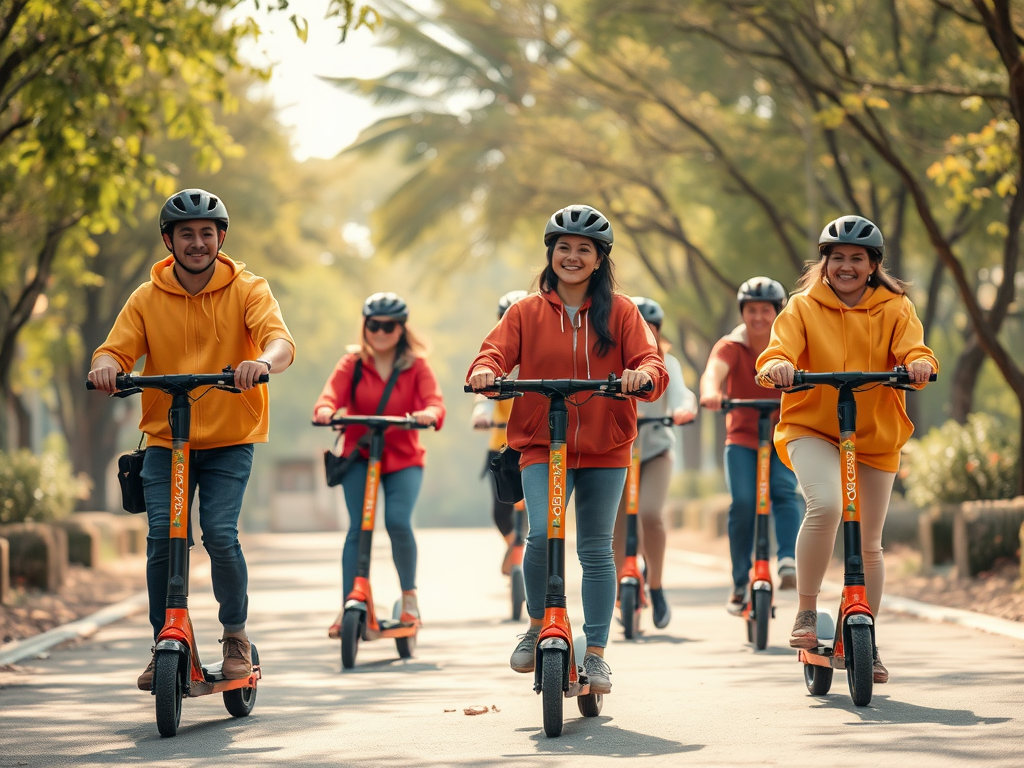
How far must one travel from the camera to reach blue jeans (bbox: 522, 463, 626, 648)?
6.66 m

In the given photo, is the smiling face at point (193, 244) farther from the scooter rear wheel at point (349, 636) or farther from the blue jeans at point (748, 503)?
the blue jeans at point (748, 503)

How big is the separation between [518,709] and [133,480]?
Answer: 6.52 feet

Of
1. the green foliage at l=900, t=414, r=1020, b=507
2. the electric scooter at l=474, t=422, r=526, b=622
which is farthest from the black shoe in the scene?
the green foliage at l=900, t=414, r=1020, b=507

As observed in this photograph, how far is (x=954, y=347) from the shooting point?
3778 cm

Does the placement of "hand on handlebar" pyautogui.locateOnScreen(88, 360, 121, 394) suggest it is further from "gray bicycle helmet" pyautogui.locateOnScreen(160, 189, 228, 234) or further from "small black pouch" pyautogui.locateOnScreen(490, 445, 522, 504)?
"small black pouch" pyautogui.locateOnScreen(490, 445, 522, 504)

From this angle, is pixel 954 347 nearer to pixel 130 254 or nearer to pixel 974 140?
pixel 130 254

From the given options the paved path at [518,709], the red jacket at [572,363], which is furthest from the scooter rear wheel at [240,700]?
the red jacket at [572,363]

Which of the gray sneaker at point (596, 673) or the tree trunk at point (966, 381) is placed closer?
the gray sneaker at point (596, 673)

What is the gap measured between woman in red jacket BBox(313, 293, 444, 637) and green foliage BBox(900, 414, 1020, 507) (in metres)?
7.05

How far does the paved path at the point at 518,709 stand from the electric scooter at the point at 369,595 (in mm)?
164

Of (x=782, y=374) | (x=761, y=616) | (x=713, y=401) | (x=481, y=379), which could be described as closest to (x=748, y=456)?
(x=713, y=401)

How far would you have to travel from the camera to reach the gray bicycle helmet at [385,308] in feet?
32.2

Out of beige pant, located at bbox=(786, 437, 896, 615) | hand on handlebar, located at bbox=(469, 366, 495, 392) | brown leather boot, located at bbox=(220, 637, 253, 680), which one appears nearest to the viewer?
hand on handlebar, located at bbox=(469, 366, 495, 392)

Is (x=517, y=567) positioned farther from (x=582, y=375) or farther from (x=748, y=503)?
(x=582, y=375)
